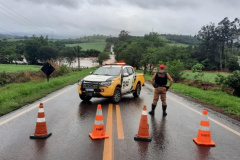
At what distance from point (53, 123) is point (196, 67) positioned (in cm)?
2421

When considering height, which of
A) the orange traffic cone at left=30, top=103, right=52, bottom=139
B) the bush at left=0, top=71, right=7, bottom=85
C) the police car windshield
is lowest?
the bush at left=0, top=71, right=7, bottom=85

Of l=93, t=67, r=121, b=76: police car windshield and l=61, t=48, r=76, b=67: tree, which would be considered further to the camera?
l=61, t=48, r=76, b=67: tree

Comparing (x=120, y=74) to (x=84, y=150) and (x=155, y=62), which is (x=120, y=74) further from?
(x=155, y=62)

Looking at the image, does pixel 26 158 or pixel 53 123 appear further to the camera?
pixel 53 123

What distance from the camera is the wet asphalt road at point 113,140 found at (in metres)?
5.21

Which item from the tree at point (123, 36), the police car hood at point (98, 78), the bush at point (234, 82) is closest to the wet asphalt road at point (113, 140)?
the police car hood at point (98, 78)

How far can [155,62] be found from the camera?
166ft

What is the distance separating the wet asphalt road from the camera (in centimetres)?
521

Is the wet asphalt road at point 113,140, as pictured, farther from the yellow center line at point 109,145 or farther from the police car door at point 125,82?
the police car door at point 125,82

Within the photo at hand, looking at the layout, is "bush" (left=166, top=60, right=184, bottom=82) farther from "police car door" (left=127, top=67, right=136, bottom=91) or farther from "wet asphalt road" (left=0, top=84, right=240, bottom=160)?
"wet asphalt road" (left=0, top=84, right=240, bottom=160)

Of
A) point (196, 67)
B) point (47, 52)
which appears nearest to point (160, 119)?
point (196, 67)

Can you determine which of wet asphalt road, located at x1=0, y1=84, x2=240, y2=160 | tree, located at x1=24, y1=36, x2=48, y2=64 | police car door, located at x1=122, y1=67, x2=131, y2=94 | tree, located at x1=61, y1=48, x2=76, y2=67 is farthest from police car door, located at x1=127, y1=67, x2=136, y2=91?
tree, located at x1=61, y1=48, x2=76, y2=67

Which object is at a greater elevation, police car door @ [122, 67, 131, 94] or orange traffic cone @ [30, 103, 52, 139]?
police car door @ [122, 67, 131, 94]

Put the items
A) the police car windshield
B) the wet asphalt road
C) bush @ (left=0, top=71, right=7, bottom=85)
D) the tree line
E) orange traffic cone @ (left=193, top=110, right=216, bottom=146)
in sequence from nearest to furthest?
the wet asphalt road
orange traffic cone @ (left=193, top=110, right=216, bottom=146)
the police car windshield
bush @ (left=0, top=71, right=7, bottom=85)
the tree line
